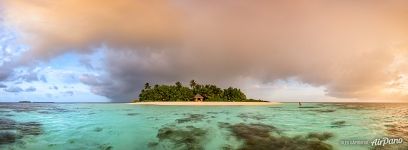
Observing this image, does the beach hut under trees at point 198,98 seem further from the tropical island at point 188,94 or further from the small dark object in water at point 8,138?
the small dark object in water at point 8,138

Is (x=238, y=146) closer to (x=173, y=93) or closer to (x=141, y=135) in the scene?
(x=141, y=135)

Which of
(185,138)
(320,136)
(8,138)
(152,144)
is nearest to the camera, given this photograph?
(152,144)

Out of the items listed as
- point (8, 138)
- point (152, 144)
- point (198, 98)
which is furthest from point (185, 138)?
point (198, 98)

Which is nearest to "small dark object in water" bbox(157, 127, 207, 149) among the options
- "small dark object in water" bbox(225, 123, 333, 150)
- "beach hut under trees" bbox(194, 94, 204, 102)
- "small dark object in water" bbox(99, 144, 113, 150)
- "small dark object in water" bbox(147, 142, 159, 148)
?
"small dark object in water" bbox(147, 142, 159, 148)

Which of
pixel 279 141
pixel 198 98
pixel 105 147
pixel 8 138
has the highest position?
pixel 198 98

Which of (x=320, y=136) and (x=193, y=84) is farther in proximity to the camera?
(x=193, y=84)

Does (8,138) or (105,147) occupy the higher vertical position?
(8,138)

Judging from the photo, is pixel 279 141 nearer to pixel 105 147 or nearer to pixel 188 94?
pixel 105 147

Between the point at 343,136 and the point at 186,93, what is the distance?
110 metres

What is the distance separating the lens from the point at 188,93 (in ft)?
428

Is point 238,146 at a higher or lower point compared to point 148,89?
lower

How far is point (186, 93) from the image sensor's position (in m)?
130

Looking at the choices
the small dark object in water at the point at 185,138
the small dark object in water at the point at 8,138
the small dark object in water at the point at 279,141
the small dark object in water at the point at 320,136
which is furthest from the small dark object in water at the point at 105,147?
the small dark object in water at the point at 320,136

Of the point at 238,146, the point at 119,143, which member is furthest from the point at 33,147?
the point at 238,146
